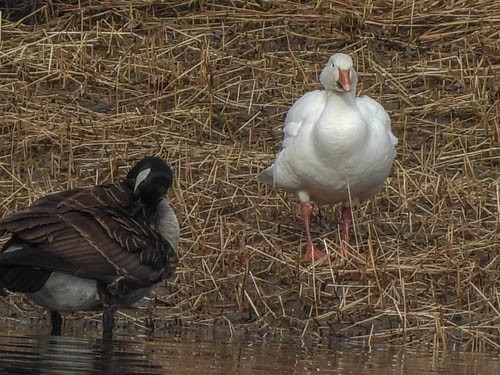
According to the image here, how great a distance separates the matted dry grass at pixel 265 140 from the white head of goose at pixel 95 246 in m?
0.84

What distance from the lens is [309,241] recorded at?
38.8 ft

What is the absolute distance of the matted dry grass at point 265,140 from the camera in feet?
35.2

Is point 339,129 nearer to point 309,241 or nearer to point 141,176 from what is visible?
point 309,241

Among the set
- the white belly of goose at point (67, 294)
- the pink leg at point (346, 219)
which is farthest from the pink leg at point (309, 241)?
the white belly of goose at point (67, 294)

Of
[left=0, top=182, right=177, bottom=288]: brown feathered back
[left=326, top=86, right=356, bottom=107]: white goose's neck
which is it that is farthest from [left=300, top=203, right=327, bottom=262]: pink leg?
[left=0, top=182, right=177, bottom=288]: brown feathered back

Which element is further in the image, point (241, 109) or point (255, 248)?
point (241, 109)

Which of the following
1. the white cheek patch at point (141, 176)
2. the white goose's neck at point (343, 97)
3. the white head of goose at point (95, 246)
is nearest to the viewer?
the white head of goose at point (95, 246)

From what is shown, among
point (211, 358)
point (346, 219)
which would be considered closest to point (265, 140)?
point (346, 219)

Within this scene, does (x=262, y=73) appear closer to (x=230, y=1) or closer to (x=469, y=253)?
(x=230, y=1)

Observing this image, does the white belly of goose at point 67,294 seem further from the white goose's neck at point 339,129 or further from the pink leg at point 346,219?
the pink leg at point 346,219

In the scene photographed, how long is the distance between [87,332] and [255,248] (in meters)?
1.89

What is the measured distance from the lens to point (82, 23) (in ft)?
53.2

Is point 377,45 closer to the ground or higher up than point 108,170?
higher up

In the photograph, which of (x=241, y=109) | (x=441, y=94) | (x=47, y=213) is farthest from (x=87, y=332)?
(x=441, y=94)
